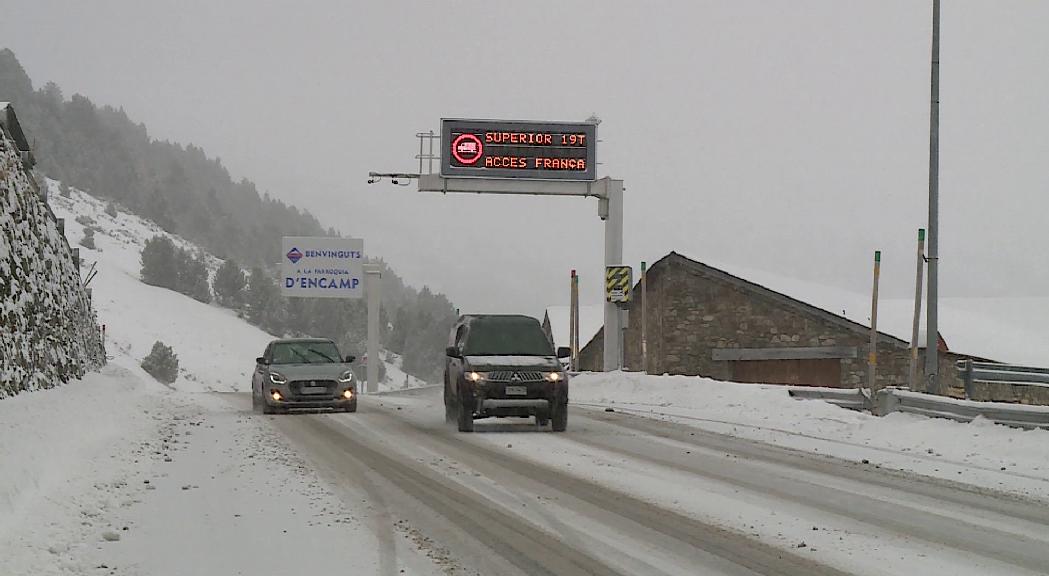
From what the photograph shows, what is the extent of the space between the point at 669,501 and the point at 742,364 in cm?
2822

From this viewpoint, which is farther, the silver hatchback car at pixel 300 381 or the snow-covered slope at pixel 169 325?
the snow-covered slope at pixel 169 325

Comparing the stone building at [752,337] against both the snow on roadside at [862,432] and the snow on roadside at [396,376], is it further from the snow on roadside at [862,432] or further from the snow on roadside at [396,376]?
the snow on roadside at [396,376]

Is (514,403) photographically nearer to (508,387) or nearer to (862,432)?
(508,387)

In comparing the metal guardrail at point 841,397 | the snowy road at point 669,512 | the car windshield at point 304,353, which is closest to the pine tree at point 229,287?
the car windshield at point 304,353

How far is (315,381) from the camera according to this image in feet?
69.7

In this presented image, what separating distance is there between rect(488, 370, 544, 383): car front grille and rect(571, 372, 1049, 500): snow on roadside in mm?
2970

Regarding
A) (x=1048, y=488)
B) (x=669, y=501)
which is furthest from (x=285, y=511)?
(x=1048, y=488)

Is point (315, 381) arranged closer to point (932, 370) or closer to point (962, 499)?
point (932, 370)

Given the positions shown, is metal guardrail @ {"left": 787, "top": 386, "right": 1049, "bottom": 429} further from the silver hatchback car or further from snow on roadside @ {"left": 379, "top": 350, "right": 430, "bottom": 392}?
snow on roadside @ {"left": 379, "top": 350, "right": 430, "bottom": 392}

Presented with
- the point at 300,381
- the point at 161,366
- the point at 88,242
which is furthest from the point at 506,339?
the point at 88,242

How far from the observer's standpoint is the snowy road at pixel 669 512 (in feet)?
22.2

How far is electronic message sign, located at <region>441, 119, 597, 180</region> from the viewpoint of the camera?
108 feet

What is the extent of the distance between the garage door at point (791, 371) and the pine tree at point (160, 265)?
9550 centimetres

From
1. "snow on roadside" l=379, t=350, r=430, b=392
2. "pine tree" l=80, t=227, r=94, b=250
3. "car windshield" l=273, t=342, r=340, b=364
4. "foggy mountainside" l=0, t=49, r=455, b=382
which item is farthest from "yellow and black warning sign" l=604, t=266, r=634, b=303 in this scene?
"pine tree" l=80, t=227, r=94, b=250
